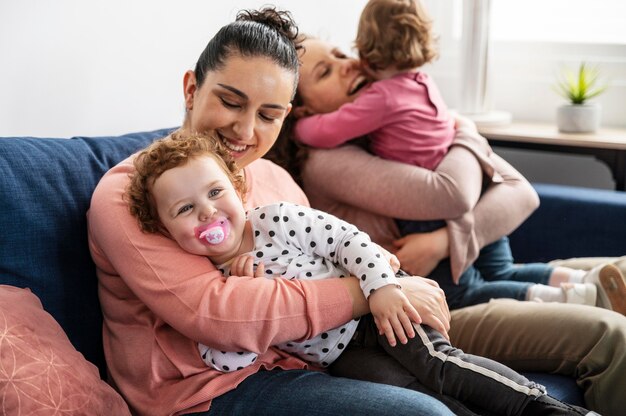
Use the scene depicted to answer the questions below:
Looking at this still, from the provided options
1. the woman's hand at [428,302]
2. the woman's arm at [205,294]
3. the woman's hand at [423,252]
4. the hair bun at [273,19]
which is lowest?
the woman's hand at [423,252]

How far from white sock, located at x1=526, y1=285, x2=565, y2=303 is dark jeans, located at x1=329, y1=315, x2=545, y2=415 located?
2.09 ft

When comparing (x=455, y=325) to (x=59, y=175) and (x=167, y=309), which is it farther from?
(x=59, y=175)

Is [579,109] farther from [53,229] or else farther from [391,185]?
[53,229]

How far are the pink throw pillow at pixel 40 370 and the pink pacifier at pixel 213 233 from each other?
32 centimetres

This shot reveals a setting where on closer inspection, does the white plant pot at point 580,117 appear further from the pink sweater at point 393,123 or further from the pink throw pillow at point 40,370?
the pink throw pillow at point 40,370

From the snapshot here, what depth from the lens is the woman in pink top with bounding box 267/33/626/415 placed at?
1.75 meters

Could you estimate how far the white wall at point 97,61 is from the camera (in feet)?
5.75

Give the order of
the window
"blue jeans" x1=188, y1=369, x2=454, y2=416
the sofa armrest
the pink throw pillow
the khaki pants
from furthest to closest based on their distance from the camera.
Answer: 1. the window
2. the sofa armrest
3. the khaki pants
4. "blue jeans" x1=188, y1=369, x2=454, y2=416
5. the pink throw pillow

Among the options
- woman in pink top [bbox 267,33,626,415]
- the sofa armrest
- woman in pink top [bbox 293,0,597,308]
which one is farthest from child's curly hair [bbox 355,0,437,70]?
the sofa armrest

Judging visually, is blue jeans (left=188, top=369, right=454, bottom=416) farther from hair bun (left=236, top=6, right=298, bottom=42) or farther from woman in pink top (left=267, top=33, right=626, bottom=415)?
hair bun (left=236, top=6, right=298, bottom=42)

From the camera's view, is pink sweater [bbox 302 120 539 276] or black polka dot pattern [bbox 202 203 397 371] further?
pink sweater [bbox 302 120 539 276]

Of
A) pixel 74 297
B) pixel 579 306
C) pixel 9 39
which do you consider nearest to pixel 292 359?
pixel 74 297

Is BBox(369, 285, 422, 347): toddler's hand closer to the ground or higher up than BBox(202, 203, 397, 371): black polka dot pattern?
closer to the ground

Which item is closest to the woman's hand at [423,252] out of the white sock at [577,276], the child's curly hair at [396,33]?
the white sock at [577,276]
